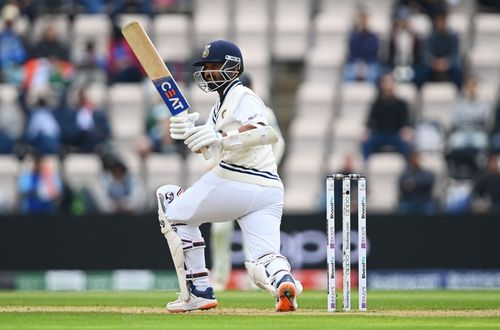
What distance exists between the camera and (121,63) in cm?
1825

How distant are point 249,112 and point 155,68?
0.72 m

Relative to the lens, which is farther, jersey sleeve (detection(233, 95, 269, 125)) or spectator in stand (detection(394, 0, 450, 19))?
spectator in stand (detection(394, 0, 450, 19))

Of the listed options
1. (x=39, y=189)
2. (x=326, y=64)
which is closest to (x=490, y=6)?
(x=326, y=64)

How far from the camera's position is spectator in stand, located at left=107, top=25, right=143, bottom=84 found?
18188 mm

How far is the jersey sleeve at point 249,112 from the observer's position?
897cm

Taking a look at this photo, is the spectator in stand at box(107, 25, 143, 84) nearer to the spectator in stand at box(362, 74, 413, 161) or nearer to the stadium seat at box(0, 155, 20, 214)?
the stadium seat at box(0, 155, 20, 214)

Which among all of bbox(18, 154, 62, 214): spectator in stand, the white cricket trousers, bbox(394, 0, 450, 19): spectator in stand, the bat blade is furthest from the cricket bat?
bbox(394, 0, 450, 19): spectator in stand

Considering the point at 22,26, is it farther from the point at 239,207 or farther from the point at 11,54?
the point at 239,207

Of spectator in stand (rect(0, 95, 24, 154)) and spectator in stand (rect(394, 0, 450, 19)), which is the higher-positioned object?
spectator in stand (rect(394, 0, 450, 19))

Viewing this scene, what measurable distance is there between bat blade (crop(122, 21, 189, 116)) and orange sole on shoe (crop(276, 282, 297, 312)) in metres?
1.34

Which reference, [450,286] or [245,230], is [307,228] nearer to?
[450,286]

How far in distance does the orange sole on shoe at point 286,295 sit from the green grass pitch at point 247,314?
7 cm

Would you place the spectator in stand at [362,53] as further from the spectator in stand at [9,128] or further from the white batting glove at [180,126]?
the white batting glove at [180,126]

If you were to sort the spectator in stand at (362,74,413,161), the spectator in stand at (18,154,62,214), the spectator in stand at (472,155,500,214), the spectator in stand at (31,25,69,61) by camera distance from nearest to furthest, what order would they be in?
the spectator in stand at (472,155,500,214), the spectator in stand at (18,154,62,214), the spectator in stand at (362,74,413,161), the spectator in stand at (31,25,69,61)
